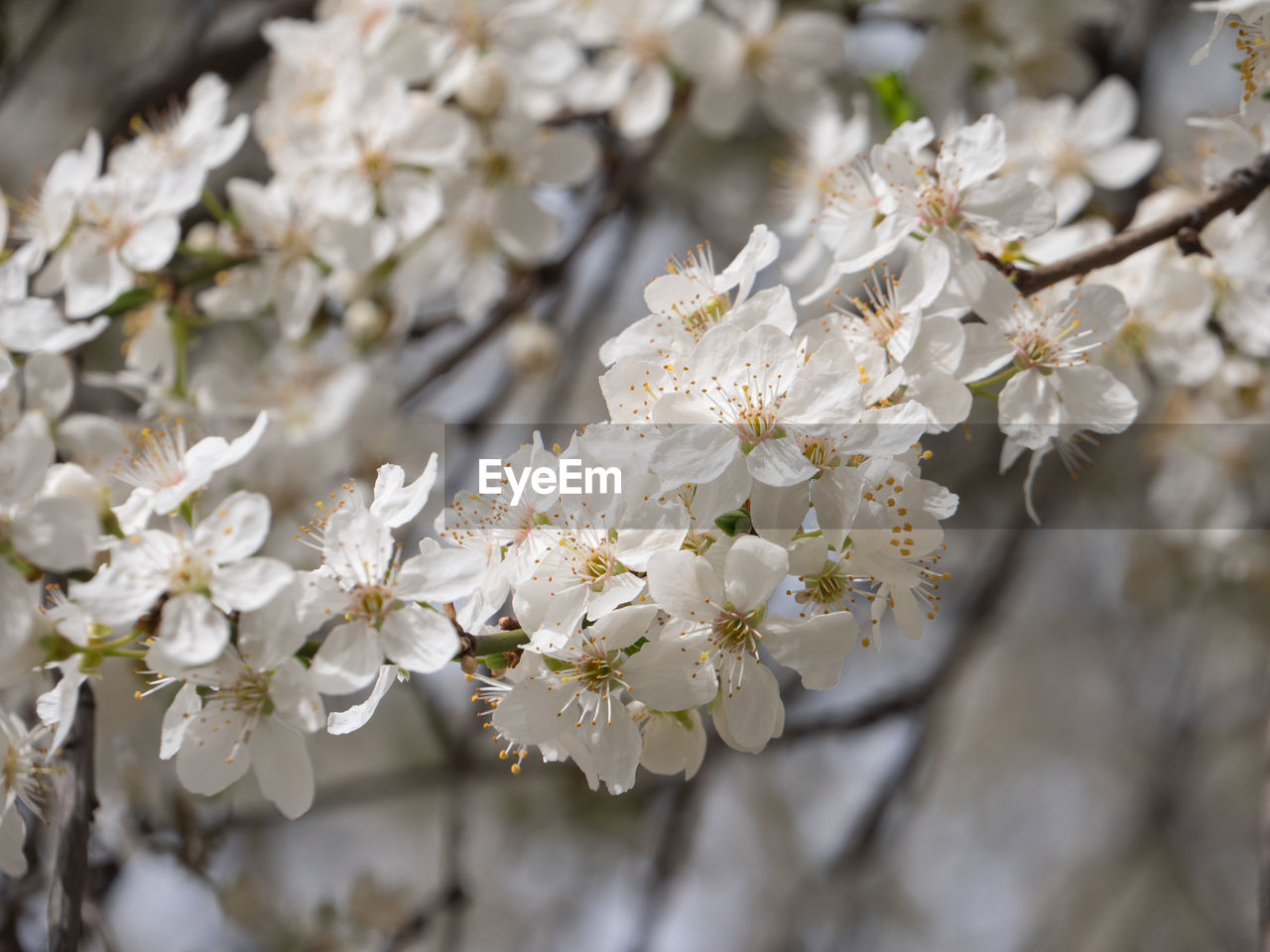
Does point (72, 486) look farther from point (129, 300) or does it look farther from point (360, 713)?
point (129, 300)

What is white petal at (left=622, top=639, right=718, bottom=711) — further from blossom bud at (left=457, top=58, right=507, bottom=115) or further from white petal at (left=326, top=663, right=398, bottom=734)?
blossom bud at (left=457, top=58, right=507, bottom=115)

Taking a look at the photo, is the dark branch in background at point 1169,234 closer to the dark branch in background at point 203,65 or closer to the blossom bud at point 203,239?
the blossom bud at point 203,239

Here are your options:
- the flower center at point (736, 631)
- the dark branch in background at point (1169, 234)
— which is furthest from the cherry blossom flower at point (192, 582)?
the dark branch in background at point (1169, 234)

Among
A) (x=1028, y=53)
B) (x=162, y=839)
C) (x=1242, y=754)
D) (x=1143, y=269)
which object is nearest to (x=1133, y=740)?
(x=1242, y=754)

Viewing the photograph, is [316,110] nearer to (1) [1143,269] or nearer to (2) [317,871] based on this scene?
(1) [1143,269]

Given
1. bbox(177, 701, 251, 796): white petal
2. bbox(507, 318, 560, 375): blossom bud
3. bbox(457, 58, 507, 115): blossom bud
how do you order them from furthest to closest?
1. bbox(507, 318, 560, 375): blossom bud
2. bbox(457, 58, 507, 115): blossom bud
3. bbox(177, 701, 251, 796): white petal

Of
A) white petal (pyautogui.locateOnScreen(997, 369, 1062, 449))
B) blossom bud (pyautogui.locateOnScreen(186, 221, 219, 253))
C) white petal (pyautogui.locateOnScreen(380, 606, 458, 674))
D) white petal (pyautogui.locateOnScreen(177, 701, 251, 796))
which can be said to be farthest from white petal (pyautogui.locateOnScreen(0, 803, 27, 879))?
white petal (pyautogui.locateOnScreen(997, 369, 1062, 449))
